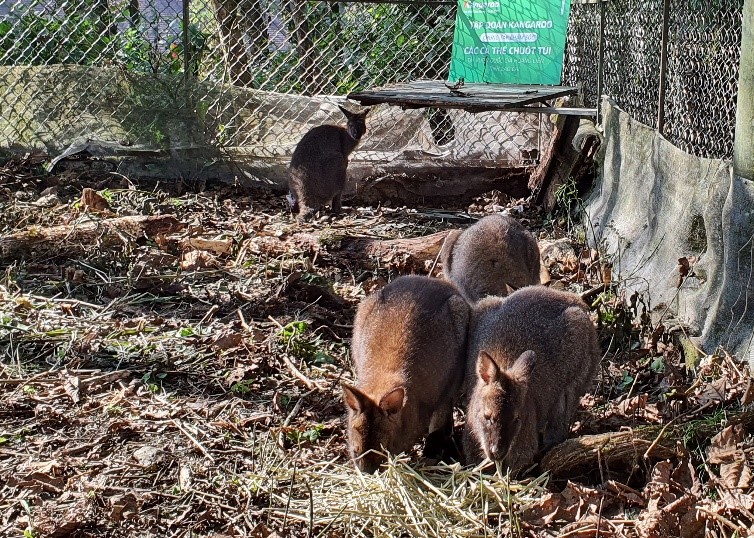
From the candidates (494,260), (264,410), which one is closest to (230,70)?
(494,260)

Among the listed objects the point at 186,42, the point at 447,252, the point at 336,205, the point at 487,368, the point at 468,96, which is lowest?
the point at 336,205

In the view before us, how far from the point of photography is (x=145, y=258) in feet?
24.6

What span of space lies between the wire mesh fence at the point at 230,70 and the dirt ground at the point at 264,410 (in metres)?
2.35

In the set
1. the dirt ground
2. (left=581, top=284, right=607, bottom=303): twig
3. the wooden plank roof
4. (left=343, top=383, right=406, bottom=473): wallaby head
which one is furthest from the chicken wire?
(left=343, top=383, right=406, bottom=473): wallaby head

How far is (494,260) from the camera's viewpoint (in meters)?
6.36

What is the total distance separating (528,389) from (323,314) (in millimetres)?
2375

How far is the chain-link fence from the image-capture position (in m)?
6.77

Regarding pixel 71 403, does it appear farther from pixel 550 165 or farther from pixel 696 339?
pixel 550 165

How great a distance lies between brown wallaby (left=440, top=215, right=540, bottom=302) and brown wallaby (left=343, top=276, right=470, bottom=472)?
1.02 m

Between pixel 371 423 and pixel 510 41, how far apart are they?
6467mm

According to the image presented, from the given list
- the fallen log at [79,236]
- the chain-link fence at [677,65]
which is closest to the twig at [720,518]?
the chain-link fence at [677,65]

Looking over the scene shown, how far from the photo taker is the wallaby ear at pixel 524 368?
4.41 meters

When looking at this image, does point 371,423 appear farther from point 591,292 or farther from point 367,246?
point 367,246

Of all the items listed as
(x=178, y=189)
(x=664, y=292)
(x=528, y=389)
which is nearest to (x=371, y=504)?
(x=528, y=389)
